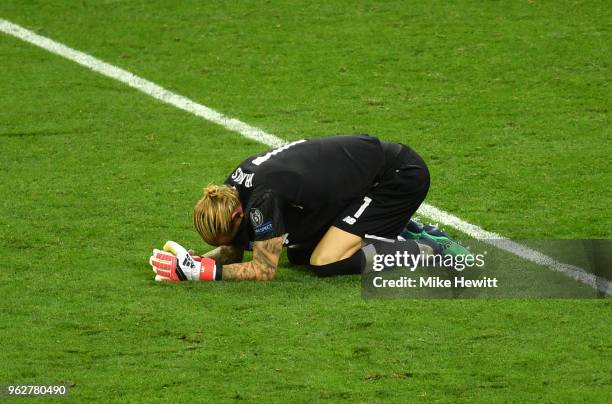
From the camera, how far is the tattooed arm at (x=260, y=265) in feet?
24.0

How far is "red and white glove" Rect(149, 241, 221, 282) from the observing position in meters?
7.44

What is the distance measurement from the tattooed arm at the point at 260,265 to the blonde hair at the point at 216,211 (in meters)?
0.20

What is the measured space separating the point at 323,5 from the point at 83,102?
3083mm

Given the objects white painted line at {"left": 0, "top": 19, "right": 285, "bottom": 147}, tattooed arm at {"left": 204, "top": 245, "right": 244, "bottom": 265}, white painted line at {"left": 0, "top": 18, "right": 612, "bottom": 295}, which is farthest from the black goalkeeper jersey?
white painted line at {"left": 0, "top": 19, "right": 285, "bottom": 147}

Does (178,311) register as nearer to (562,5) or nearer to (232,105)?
(232,105)

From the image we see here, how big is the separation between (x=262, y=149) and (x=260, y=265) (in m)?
2.85

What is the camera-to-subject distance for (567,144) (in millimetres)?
10031

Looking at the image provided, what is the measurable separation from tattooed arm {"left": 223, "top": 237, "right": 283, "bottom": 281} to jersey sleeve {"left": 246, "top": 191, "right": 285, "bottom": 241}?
5cm

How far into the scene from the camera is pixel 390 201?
25.5 feet
